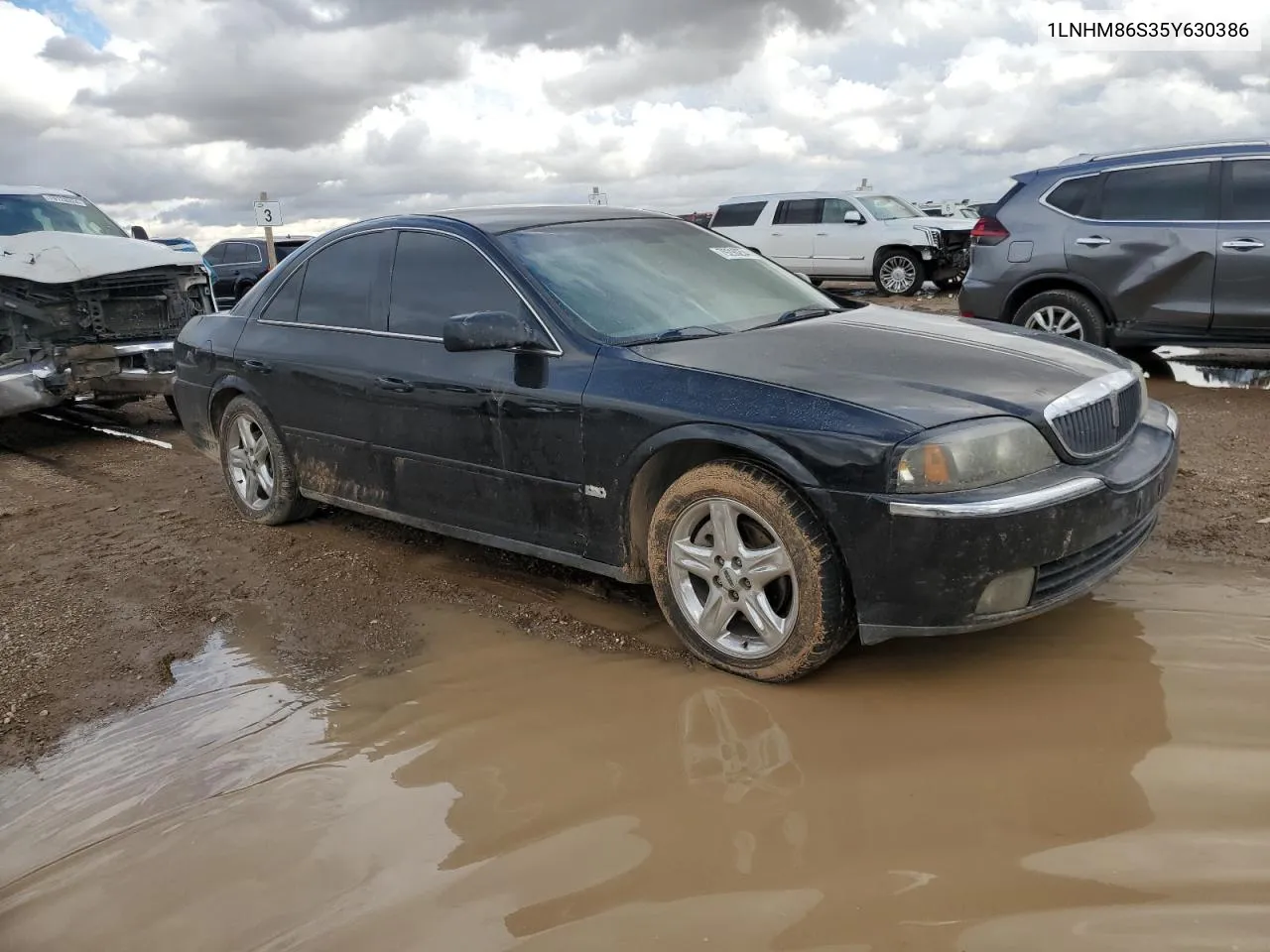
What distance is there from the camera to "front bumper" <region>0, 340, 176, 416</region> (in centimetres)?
811

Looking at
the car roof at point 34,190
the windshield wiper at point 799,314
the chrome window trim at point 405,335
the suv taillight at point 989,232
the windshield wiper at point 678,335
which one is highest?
the car roof at point 34,190

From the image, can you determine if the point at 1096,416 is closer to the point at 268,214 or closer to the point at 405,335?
the point at 405,335

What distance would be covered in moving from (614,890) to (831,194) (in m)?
16.2

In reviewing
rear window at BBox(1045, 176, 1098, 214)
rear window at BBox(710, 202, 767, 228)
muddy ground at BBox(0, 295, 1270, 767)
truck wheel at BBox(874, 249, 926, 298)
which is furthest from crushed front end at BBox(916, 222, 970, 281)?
muddy ground at BBox(0, 295, 1270, 767)

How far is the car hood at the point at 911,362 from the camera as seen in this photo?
3.19m

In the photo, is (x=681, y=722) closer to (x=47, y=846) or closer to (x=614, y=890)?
(x=614, y=890)

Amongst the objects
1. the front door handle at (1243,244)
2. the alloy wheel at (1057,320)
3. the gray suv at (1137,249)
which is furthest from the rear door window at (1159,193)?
the alloy wheel at (1057,320)

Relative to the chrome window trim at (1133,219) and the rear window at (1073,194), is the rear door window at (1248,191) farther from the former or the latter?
the rear window at (1073,194)

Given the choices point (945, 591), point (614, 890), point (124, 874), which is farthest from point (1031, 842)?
point (124, 874)

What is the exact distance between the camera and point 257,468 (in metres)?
5.56

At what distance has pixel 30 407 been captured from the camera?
8164 millimetres

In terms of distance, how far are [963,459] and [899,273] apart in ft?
47.1

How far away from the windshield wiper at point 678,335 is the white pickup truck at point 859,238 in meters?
12.9

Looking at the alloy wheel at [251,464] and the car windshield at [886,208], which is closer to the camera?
the alloy wheel at [251,464]
